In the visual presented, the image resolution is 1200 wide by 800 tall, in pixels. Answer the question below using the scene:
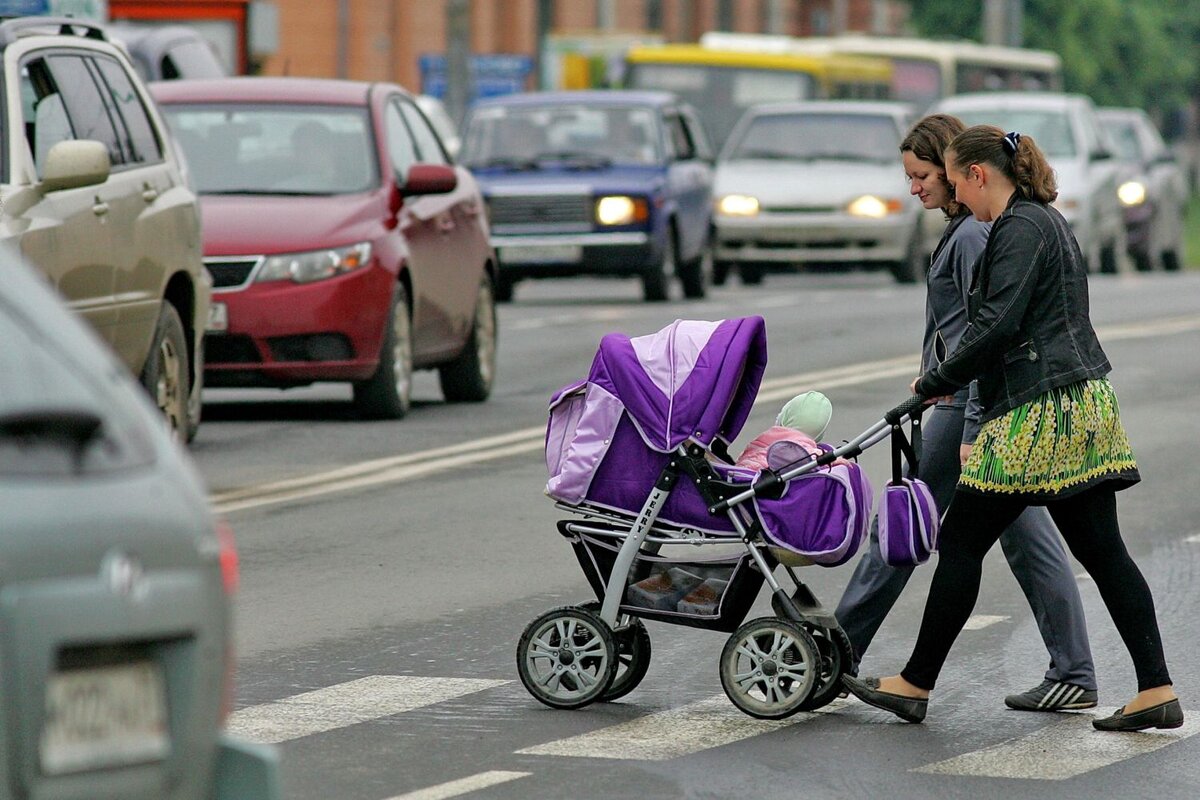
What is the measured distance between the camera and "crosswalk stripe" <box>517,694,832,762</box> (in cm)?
653

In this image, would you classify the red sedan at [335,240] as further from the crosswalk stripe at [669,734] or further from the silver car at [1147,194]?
the silver car at [1147,194]

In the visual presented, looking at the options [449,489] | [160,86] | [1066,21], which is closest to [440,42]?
[1066,21]

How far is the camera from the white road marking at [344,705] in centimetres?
674

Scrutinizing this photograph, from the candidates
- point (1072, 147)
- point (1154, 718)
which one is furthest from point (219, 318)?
point (1072, 147)

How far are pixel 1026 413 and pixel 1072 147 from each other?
24707mm

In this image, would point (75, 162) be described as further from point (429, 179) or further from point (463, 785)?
point (429, 179)

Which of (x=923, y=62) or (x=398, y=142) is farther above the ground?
(x=398, y=142)

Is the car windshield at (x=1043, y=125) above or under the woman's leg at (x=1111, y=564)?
under

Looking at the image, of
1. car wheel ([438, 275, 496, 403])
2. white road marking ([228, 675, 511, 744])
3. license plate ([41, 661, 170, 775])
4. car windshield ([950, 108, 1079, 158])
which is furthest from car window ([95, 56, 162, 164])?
car windshield ([950, 108, 1079, 158])

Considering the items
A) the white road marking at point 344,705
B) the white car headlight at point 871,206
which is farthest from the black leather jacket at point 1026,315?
the white car headlight at point 871,206

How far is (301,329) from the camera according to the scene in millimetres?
13969

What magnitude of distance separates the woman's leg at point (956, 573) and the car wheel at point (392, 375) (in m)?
7.40

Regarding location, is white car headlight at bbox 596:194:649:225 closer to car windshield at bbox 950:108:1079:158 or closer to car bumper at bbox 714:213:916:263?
car bumper at bbox 714:213:916:263

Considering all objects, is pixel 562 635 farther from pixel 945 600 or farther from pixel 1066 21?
pixel 1066 21
